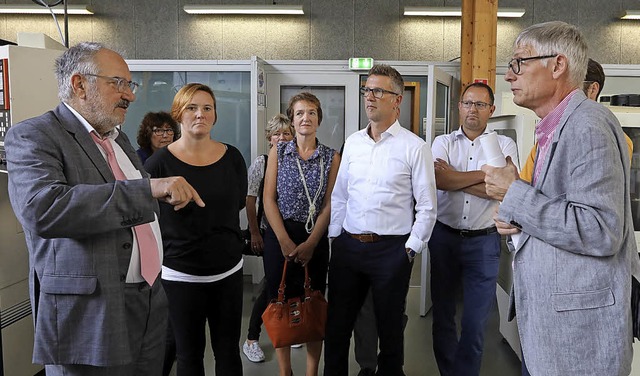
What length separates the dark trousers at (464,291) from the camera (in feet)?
8.75

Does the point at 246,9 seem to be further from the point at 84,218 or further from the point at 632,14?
the point at 84,218

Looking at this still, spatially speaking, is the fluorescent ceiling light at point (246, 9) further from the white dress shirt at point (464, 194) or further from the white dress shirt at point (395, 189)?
the white dress shirt at point (395, 189)

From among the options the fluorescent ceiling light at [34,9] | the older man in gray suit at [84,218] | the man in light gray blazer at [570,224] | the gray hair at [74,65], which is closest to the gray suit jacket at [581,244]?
the man in light gray blazer at [570,224]

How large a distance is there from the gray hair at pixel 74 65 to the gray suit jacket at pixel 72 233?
88 millimetres

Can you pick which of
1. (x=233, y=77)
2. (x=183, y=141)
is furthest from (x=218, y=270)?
(x=233, y=77)

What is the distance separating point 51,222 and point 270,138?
2.26 metres

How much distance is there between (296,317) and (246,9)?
15.3 feet

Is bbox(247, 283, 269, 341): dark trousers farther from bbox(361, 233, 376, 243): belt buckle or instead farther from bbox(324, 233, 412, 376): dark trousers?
bbox(361, 233, 376, 243): belt buckle

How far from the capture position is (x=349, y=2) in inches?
252

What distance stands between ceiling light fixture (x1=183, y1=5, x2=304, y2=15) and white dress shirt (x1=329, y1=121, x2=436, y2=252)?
13.7 ft

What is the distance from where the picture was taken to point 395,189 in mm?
2457

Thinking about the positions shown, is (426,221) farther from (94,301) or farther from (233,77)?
(233,77)

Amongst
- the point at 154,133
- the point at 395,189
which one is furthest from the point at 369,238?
the point at 154,133

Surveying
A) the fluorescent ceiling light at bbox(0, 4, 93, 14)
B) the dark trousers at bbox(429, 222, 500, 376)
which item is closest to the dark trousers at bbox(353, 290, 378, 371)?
the dark trousers at bbox(429, 222, 500, 376)
